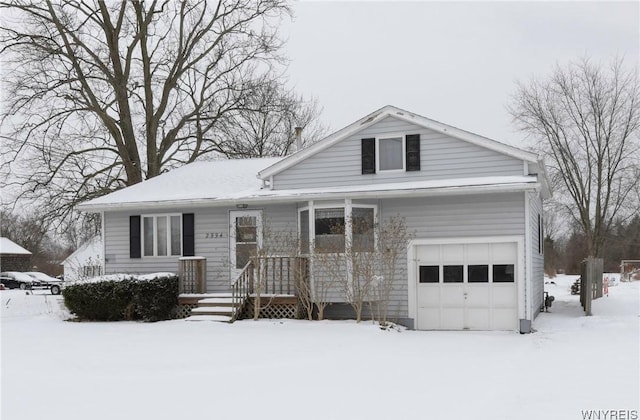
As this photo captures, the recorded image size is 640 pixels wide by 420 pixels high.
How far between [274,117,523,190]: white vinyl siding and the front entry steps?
3.17 m

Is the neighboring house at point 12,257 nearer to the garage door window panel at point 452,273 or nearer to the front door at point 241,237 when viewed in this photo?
the front door at point 241,237

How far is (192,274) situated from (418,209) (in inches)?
245

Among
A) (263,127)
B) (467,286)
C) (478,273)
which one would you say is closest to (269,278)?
(467,286)

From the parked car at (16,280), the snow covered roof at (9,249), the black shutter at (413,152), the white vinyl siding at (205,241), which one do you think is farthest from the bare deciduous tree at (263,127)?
the snow covered roof at (9,249)

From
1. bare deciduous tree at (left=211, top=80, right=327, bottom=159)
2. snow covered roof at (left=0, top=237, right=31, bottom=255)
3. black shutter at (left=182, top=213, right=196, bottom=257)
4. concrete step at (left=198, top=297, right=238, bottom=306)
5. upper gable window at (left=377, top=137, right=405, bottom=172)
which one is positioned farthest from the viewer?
snow covered roof at (left=0, top=237, right=31, bottom=255)

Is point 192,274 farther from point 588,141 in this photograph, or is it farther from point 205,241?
point 588,141

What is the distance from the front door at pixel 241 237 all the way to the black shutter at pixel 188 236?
1.14 meters

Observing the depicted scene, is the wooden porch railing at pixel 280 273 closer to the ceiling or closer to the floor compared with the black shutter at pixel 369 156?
closer to the floor

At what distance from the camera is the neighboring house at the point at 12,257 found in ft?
164

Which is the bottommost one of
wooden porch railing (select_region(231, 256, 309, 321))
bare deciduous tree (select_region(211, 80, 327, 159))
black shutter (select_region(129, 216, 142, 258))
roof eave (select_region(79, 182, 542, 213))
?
wooden porch railing (select_region(231, 256, 309, 321))

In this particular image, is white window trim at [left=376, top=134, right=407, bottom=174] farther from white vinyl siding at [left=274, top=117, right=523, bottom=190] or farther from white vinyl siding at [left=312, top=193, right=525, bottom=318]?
white vinyl siding at [left=312, top=193, right=525, bottom=318]

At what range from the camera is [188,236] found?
1712 cm

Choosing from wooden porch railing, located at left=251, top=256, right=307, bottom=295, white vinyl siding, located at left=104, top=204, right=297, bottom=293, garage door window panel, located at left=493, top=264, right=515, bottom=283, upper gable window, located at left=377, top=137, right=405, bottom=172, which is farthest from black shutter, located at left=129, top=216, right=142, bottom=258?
garage door window panel, located at left=493, top=264, right=515, bottom=283

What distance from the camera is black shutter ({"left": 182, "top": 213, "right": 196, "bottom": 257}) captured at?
17094mm
